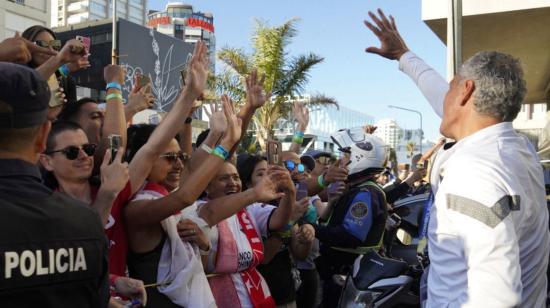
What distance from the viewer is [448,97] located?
2268mm

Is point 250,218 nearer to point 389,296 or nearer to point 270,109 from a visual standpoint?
point 389,296

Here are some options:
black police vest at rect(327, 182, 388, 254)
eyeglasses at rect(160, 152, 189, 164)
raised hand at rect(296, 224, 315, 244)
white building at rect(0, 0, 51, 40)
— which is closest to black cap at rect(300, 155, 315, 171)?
black police vest at rect(327, 182, 388, 254)

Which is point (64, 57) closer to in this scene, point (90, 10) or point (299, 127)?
point (299, 127)

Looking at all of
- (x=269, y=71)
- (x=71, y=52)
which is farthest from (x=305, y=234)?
(x=269, y=71)

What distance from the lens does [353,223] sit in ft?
14.0

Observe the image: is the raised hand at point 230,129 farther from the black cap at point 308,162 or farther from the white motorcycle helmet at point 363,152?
the black cap at point 308,162

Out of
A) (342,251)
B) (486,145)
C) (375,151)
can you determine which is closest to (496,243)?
(486,145)

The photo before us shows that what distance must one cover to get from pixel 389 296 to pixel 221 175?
1.34m

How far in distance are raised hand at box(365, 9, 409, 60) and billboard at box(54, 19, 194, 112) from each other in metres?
31.8

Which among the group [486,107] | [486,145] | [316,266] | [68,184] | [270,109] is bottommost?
[316,266]

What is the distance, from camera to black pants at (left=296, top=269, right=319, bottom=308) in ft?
17.0

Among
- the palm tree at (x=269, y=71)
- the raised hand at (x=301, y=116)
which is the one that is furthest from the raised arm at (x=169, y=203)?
the palm tree at (x=269, y=71)

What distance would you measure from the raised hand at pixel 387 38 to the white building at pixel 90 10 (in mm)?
131818

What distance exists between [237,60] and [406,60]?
16070 mm
